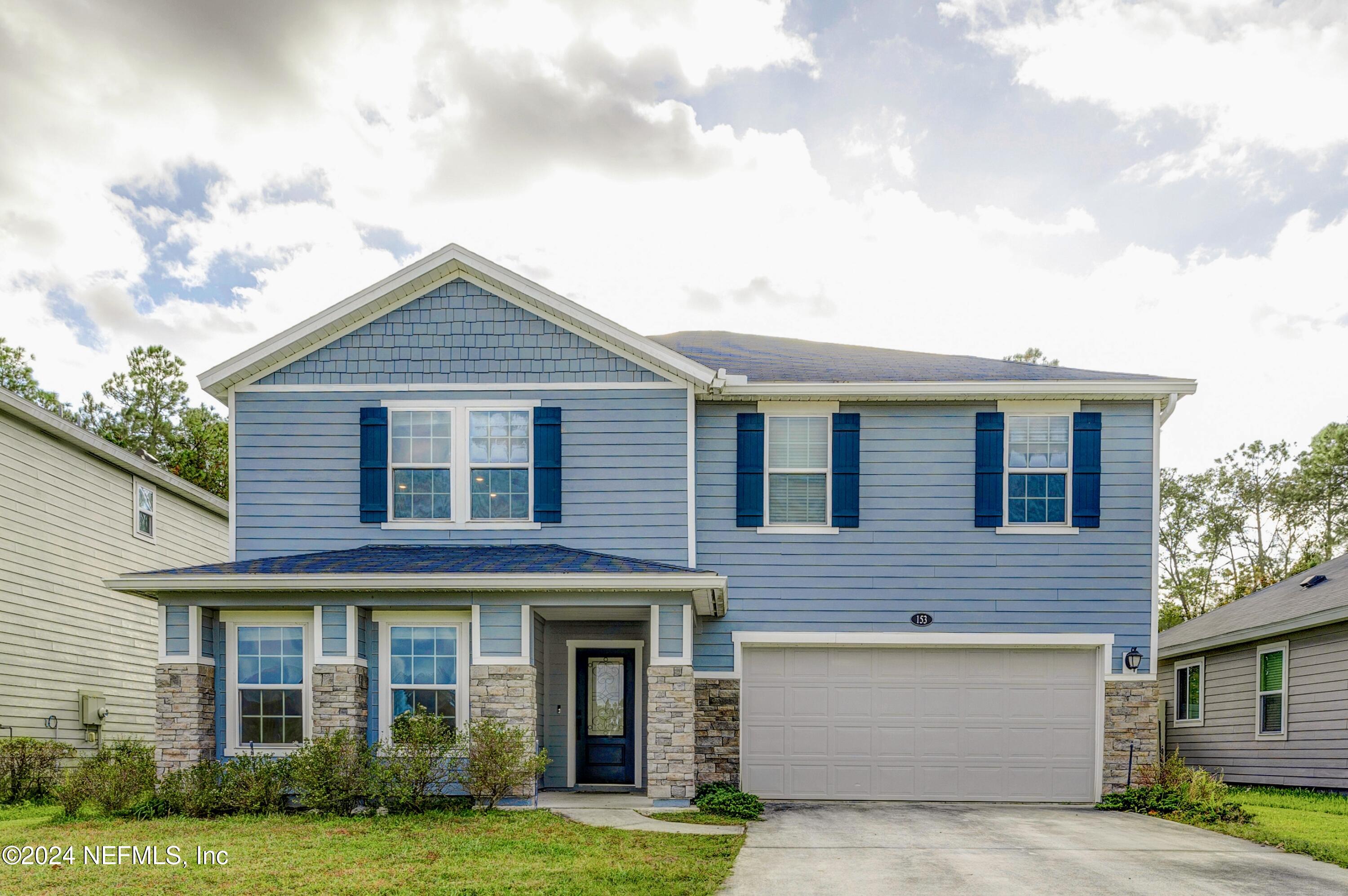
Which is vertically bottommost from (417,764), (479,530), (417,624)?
(417,764)

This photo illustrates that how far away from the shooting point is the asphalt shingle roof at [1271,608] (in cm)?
1455

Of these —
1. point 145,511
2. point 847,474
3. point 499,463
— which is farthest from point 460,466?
point 145,511

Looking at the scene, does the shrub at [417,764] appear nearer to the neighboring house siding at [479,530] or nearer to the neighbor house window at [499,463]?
the neighboring house siding at [479,530]

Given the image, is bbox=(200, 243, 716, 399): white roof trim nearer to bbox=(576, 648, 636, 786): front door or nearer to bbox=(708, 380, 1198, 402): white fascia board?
bbox=(708, 380, 1198, 402): white fascia board

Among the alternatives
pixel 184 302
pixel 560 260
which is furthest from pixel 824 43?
pixel 184 302

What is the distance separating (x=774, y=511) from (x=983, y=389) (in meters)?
3.08

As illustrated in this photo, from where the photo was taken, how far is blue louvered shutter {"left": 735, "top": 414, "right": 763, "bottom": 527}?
13.1 metres

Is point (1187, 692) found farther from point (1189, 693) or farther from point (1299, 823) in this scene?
point (1299, 823)

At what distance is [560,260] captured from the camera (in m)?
20.3

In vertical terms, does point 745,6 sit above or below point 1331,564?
above

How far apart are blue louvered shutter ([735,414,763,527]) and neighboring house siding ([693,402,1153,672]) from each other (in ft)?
0.34

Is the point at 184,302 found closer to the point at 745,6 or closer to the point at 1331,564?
the point at 745,6

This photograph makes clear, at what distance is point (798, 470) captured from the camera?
520 inches

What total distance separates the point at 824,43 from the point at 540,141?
4.81m
